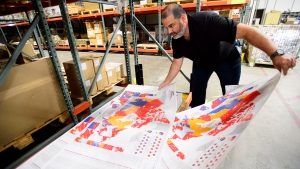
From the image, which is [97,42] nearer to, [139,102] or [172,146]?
[139,102]

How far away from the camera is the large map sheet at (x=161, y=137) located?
0.79m

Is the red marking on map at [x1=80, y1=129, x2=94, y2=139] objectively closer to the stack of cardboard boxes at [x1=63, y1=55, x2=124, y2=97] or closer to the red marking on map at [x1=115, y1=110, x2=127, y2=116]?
the red marking on map at [x1=115, y1=110, x2=127, y2=116]

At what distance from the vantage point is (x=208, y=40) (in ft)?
4.45

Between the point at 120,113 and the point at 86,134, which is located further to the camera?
the point at 120,113

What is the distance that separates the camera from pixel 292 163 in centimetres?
145

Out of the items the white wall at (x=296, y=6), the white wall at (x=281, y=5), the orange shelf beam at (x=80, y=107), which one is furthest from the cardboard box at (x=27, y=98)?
the white wall at (x=296, y=6)

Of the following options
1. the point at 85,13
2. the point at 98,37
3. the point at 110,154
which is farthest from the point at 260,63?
the point at 85,13

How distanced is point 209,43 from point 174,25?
37cm

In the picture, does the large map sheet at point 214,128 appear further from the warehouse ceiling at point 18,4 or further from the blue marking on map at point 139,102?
the warehouse ceiling at point 18,4

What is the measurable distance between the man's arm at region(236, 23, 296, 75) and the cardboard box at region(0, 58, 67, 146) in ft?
5.97

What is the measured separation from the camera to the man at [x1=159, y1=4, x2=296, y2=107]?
3.15 feet

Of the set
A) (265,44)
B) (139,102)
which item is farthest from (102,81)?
(265,44)

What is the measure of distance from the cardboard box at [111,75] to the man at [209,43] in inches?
47.3

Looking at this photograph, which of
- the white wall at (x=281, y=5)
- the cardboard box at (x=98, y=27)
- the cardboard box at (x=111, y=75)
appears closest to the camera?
the cardboard box at (x=111, y=75)
